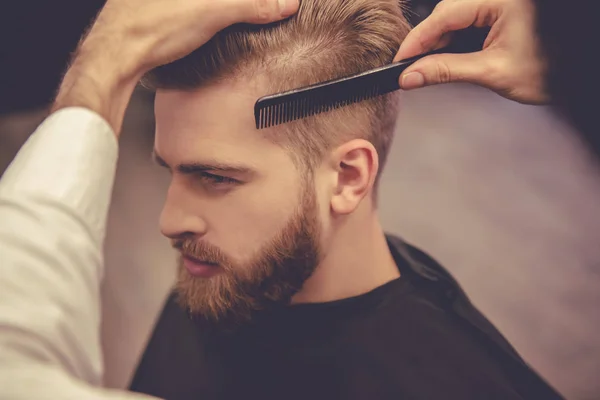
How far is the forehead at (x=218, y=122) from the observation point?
0.82 meters

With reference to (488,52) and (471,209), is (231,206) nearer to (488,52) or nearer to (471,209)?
(488,52)

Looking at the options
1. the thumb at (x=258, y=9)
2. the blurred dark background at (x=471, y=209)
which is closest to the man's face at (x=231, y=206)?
the thumb at (x=258, y=9)

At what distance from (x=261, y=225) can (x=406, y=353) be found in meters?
0.35

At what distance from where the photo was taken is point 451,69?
756 millimetres

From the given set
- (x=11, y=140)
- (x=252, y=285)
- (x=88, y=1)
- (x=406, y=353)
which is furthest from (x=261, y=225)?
(x=11, y=140)

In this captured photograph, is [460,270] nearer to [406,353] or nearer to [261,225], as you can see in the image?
[406,353]

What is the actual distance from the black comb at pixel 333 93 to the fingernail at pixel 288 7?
121mm

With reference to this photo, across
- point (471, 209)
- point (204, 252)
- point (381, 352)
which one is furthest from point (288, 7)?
point (471, 209)

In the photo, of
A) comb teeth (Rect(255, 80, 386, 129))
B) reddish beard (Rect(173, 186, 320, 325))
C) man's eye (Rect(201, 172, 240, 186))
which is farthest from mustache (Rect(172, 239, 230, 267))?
comb teeth (Rect(255, 80, 386, 129))

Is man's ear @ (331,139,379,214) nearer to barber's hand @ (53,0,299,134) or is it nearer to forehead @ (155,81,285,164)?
forehead @ (155,81,285,164)

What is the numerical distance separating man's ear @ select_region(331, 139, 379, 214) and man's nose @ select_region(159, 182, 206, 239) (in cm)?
23

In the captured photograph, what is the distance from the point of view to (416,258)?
1.13m

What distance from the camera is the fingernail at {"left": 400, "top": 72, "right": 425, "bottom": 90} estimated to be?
76cm

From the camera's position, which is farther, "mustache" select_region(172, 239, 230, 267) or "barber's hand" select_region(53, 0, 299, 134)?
"mustache" select_region(172, 239, 230, 267)
